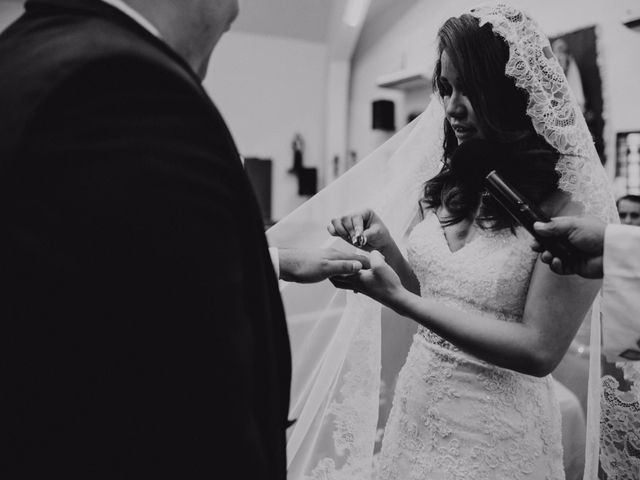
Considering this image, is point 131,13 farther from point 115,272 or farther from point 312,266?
point 312,266

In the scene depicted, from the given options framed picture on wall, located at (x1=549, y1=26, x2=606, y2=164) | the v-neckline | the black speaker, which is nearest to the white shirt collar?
the v-neckline

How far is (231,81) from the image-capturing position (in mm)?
6891

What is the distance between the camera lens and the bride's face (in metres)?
1.37

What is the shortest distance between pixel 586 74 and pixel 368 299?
2.83m

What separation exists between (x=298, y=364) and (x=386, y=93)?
5.32 meters

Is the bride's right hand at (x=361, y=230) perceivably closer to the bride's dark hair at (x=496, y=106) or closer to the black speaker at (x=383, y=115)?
the bride's dark hair at (x=496, y=106)

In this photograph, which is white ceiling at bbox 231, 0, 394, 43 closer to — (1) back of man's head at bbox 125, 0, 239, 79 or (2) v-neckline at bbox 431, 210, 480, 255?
(2) v-neckline at bbox 431, 210, 480, 255

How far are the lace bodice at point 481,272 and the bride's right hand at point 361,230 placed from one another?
0.39 ft

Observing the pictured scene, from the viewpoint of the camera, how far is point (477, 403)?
Result: 127 centimetres

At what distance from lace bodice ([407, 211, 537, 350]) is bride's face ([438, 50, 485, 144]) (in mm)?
286

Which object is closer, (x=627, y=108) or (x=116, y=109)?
(x=116, y=109)

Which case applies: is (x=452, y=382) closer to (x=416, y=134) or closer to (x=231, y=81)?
(x=416, y=134)

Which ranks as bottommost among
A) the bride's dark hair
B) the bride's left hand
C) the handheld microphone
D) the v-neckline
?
the bride's left hand

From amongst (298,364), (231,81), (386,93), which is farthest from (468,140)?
(231,81)
